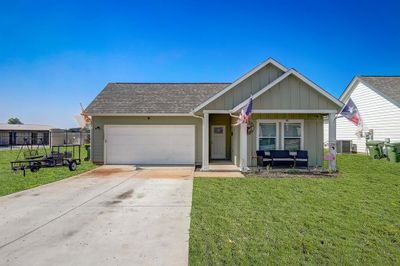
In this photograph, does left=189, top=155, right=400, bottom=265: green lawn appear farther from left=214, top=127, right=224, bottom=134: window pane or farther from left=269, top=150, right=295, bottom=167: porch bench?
left=214, top=127, right=224, bottom=134: window pane

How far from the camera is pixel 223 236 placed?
4531 millimetres

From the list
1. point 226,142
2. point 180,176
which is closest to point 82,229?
point 180,176

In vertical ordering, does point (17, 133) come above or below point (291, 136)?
above

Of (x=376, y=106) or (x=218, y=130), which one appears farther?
(x=376, y=106)

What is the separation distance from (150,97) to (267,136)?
27.5 ft

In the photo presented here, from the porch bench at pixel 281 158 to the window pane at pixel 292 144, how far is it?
24.5 inches

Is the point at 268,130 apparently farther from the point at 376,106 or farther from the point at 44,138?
the point at 44,138

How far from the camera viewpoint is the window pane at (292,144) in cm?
1285

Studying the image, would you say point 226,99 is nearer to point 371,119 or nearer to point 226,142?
point 226,142

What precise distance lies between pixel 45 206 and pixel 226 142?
12.4 metres

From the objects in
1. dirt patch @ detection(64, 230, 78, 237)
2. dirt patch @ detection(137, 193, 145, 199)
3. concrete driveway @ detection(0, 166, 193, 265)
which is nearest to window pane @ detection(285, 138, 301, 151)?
concrete driveway @ detection(0, 166, 193, 265)

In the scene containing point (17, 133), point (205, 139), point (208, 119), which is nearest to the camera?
point (205, 139)

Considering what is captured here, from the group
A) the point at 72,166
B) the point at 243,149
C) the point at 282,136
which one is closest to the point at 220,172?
the point at 243,149

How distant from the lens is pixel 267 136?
12.9m
